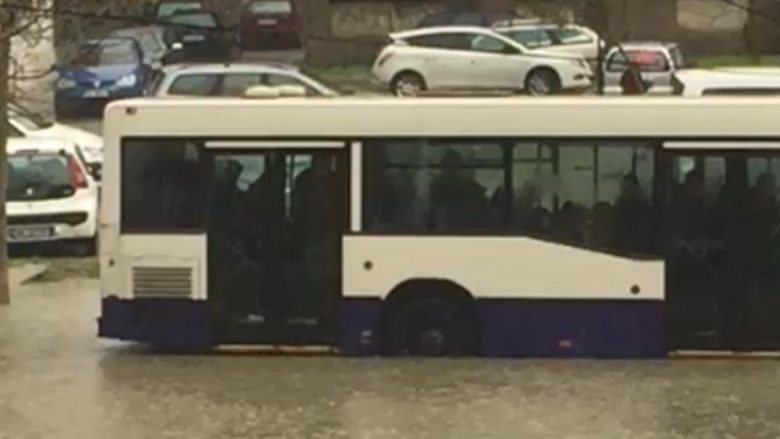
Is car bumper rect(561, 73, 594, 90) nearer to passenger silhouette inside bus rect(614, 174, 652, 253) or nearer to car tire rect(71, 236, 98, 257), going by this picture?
car tire rect(71, 236, 98, 257)

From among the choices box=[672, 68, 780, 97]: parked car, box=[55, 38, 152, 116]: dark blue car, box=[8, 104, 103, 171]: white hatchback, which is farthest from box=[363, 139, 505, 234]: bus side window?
box=[55, 38, 152, 116]: dark blue car

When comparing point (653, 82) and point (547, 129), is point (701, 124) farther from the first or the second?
point (653, 82)

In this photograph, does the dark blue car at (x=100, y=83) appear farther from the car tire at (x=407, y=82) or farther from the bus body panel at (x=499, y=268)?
the bus body panel at (x=499, y=268)

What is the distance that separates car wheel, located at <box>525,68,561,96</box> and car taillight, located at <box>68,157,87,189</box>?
58.4 ft

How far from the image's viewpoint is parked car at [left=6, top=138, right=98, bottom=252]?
27156 mm

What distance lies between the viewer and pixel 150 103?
62.3 ft

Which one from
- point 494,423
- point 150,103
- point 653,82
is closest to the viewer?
point 494,423

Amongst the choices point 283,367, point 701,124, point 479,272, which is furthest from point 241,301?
point 701,124

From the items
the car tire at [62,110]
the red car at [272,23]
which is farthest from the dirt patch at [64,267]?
the red car at [272,23]

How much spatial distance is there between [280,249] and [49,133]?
1455 cm

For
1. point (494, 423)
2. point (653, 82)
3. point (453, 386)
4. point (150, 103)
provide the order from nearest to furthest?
point (494, 423) → point (453, 386) → point (150, 103) → point (653, 82)

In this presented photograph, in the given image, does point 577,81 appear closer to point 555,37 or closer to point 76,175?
point 555,37

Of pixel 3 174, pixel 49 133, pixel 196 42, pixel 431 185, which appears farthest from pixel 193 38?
pixel 431 185

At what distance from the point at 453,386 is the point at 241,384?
175 cm
